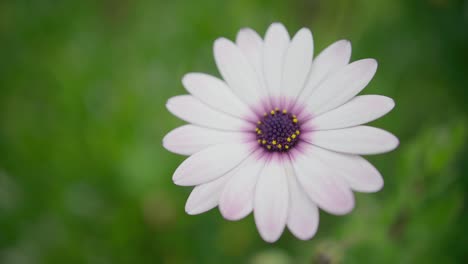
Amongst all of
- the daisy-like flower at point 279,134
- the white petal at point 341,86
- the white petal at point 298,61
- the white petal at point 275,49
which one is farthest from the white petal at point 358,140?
the white petal at point 275,49

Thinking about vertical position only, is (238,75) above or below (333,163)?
above

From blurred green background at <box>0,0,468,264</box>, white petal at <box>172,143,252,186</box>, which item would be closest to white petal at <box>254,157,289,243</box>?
white petal at <box>172,143,252,186</box>

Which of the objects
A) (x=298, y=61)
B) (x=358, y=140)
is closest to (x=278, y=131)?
(x=298, y=61)

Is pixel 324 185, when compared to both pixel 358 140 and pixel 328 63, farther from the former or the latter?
pixel 328 63

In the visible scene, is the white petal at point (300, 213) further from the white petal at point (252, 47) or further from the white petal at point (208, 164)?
the white petal at point (252, 47)

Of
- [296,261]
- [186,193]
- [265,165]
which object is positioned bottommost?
[296,261]

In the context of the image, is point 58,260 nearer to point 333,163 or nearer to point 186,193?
point 186,193

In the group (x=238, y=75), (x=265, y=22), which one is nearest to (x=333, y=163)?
(x=238, y=75)
